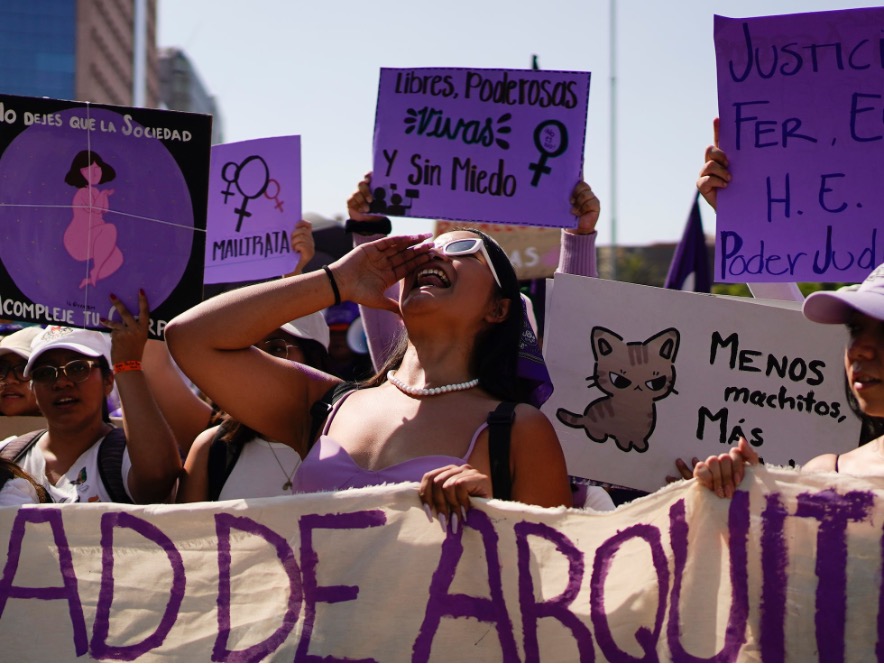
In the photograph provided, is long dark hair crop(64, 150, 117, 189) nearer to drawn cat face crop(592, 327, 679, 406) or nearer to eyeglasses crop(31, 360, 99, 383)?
eyeglasses crop(31, 360, 99, 383)

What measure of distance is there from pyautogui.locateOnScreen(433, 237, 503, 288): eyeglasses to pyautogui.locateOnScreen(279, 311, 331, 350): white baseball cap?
94 centimetres

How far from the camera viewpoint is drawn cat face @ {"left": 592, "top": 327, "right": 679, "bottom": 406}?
11.2 feet

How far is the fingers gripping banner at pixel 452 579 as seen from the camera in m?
2.39

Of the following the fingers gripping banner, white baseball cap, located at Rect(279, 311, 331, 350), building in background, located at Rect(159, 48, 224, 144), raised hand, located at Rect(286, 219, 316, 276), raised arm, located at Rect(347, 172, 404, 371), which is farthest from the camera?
building in background, located at Rect(159, 48, 224, 144)

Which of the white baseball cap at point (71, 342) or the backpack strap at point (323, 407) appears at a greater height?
the white baseball cap at point (71, 342)

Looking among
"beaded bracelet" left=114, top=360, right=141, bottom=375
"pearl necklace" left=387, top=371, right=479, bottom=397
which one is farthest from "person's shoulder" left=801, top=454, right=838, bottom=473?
"beaded bracelet" left=114, top=360, right=141, bottom=375

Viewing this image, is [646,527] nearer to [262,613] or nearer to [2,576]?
[262,613]

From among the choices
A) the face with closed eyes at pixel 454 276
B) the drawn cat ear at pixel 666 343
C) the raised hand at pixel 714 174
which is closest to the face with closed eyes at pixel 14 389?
the face with closed eyes at pixel 454 276

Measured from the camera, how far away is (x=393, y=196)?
4.17 m

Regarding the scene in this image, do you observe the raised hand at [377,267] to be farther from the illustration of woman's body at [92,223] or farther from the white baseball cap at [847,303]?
the white baseball cap at [847,303]

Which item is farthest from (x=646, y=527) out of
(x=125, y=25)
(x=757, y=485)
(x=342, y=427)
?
(x=125, y=25)

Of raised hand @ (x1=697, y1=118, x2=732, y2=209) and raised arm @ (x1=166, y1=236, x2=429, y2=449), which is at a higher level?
raised hand @ (x1=697, y1=118, x2=732, y2=209)

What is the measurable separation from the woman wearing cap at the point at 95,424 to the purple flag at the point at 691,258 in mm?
3411

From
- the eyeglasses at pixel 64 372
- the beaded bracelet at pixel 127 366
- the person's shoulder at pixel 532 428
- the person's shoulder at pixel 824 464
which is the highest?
the beaded bracelet at pixel 127 366
